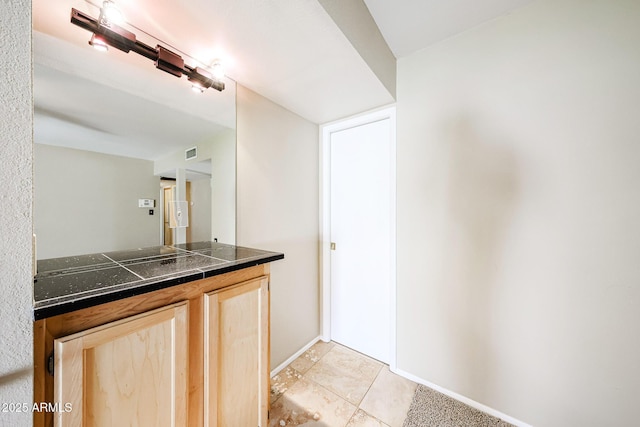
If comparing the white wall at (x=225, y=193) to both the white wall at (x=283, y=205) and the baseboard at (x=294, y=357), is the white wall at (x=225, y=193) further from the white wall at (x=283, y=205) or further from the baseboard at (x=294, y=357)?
the baseboard at (x=294, y=357)

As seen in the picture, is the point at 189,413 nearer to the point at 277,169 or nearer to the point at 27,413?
the point at 27,413

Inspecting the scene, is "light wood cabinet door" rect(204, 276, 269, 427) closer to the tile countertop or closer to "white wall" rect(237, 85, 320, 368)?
the tile countertop

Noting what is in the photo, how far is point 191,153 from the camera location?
1331 mm

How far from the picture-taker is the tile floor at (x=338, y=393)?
1352mm

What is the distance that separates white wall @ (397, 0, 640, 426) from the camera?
1.08 metres

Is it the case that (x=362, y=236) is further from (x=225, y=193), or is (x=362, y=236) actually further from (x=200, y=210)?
(x=200, y=210)

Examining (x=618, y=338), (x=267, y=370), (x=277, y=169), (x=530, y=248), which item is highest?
(x=277, y=169)

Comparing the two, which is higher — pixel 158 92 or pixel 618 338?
pixel 158 92

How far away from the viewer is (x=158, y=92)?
3.81ft

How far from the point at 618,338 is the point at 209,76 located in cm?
258

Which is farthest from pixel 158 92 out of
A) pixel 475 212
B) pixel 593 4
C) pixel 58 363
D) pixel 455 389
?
pixel 455 389

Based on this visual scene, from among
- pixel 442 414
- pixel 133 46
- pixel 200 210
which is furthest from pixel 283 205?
pixel 442 414

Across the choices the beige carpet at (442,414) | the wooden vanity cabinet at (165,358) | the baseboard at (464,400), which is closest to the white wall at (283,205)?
the wooden vanity cabinet at (165,358)

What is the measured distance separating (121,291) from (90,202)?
1.90ft
